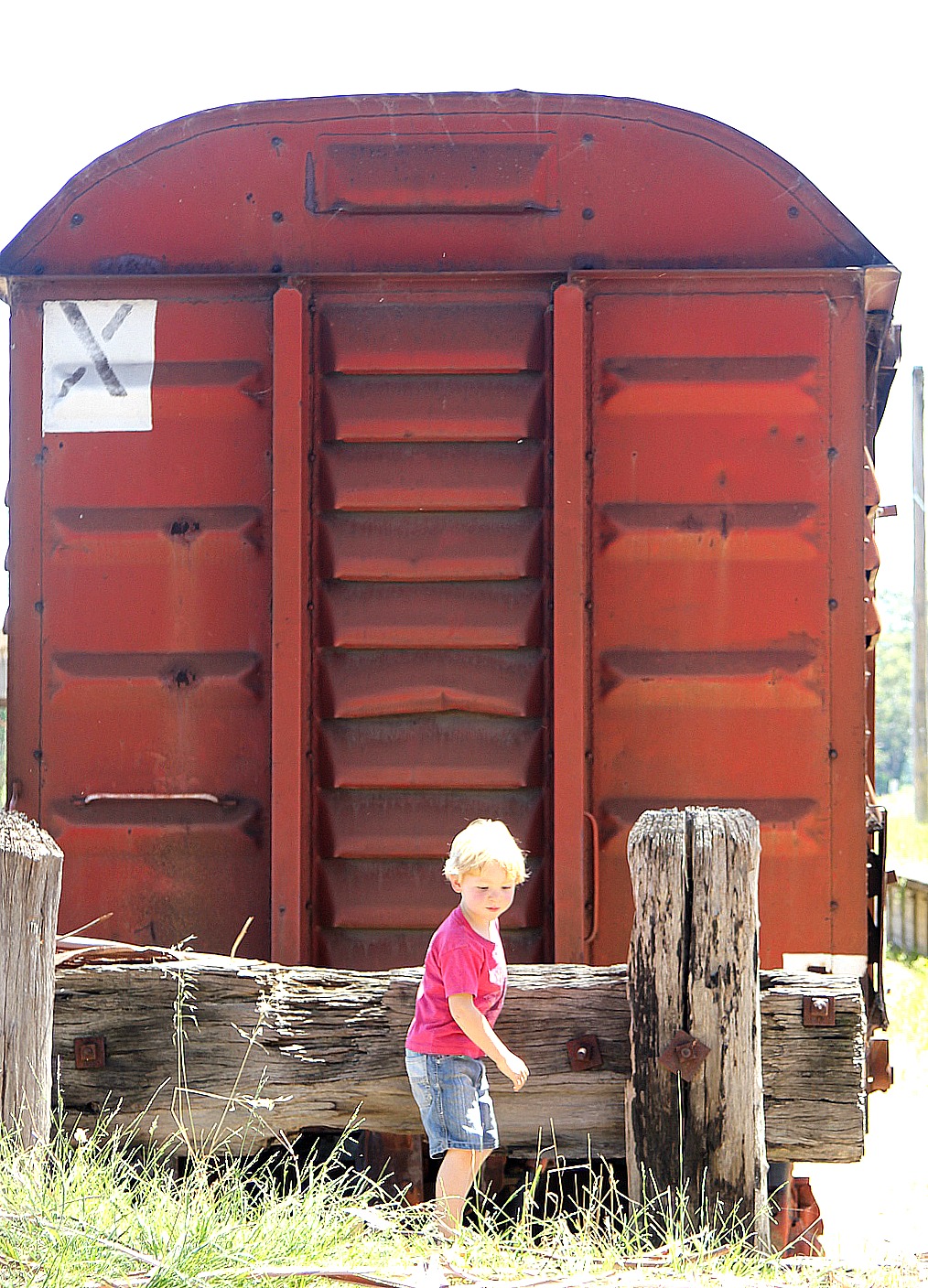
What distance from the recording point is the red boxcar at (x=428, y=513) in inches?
158

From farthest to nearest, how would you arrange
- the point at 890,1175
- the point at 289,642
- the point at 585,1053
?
the point at 890,1175 → the point at 289,642 → the point at 585,1053

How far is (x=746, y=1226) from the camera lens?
2.89m

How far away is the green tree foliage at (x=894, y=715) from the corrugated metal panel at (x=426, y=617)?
63.4 m

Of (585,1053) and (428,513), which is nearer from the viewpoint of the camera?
(585,1053)

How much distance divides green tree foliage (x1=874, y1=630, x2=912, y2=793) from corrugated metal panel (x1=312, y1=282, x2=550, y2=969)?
208 ft

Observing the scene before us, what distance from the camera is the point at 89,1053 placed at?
3.13 m

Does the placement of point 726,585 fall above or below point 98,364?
below

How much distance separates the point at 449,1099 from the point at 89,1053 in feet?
2.96

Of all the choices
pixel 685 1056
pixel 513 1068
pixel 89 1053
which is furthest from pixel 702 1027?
pixel 89 1053

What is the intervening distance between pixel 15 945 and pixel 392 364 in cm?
217

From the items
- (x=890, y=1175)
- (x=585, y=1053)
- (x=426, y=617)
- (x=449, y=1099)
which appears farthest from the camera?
(x=890, y=1175)

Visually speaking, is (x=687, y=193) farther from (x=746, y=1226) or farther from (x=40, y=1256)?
(x=40, y=1256)

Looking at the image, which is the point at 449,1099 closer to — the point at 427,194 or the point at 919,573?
the point at 427,194

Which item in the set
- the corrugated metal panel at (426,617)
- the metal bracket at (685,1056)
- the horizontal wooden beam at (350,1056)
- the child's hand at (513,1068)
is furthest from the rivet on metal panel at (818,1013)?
the corrugated metal panel at (426,617)
